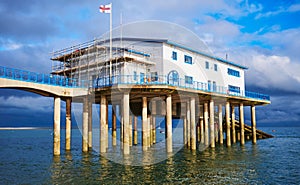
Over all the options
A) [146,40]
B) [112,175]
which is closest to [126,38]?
[146,40]

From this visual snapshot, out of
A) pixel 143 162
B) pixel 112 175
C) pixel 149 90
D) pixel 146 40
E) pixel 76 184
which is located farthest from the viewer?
pixel 146 40

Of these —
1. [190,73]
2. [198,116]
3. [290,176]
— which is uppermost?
[190,73]

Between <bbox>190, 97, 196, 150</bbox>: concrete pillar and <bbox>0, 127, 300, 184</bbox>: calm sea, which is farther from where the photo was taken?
<bbox>190, 97, 196, 150</bbox>: concrete pillar

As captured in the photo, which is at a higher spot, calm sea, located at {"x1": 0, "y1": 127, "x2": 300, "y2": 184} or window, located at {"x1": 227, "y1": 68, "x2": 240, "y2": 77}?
window, located at {"x1": 227, "y1": 68, "x2": 240, "y2": 77}

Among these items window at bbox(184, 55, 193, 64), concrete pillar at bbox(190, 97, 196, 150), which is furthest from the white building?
concrete pillar at bbox(190, 97, 196, 150)

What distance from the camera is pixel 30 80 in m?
30.1

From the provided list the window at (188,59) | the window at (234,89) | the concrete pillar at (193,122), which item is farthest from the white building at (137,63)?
the window at (234,89)

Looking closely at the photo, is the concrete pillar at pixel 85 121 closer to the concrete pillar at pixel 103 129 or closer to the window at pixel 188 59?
the concrete pillar at pixel 103 129

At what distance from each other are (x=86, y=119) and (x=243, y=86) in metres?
30.9

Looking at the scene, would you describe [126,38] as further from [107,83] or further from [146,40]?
[107,83]

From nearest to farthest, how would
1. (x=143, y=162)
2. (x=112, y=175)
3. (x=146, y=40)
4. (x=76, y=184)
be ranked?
(x=76, y=184) → (x=112, y=175) → (x=143, y=162) → (x=146, y=40)

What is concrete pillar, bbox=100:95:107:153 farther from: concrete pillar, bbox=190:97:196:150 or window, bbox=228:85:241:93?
window, bbox=228:85:241:93

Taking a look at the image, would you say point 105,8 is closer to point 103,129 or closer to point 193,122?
point 103,129

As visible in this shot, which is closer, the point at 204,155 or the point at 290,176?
the point at 290,176
